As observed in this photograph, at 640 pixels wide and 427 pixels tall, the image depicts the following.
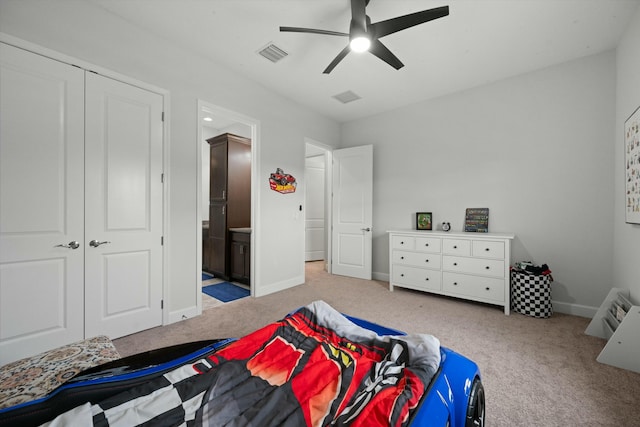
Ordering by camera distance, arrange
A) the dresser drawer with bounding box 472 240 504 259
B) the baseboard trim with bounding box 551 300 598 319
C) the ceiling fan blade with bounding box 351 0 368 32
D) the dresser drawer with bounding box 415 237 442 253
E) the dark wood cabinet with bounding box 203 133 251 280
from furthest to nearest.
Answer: the dark wood cabinet with bounding box 203 133 251 280 < the dresser drawer with bounding box 415 237 442 253 < the dresser drawer with bounding box 472 240 504 259 < the baseboard trim with bounding box 551 300 598 319 < the ceiling fan blade with bounding box 351 0 368 32

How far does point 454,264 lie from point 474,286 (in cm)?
34

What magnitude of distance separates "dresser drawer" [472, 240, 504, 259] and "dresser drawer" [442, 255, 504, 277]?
0.20 feet

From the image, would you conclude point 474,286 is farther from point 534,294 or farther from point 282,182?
point 282,182

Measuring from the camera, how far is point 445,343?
239 cm

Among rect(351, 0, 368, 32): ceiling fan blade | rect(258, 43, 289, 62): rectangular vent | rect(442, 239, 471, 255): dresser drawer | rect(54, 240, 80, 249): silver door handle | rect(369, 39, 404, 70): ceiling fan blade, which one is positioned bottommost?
rect(442, 239, 471, 255): dresser drawer

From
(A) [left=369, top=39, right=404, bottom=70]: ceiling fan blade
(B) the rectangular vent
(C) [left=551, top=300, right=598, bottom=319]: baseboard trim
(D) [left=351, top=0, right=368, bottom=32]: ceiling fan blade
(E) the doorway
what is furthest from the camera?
(E) the doorway

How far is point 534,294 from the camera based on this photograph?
9.61 ft

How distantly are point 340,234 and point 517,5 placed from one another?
367 cm

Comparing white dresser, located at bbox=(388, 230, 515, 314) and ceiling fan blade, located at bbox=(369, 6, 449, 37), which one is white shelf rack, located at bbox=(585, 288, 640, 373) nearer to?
white dresser, located at bbox=(388, 230, 515, 314)

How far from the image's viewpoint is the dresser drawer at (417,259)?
11.9 ft

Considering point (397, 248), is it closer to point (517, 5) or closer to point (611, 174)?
point (611, 174)

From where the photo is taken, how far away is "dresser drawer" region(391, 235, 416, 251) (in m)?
3.81

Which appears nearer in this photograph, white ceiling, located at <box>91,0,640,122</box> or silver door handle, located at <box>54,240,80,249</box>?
silver door handle, located at <box>54,240,80,249</box>

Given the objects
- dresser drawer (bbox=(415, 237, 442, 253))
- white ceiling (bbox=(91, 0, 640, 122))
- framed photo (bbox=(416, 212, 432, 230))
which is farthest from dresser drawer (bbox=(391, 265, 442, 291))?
white ceiling (bbox=(91, 0, 640, 122))
